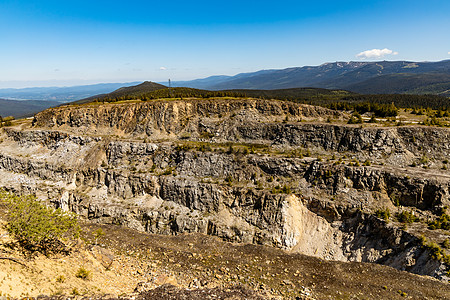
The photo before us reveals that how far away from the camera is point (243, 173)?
3622 cm

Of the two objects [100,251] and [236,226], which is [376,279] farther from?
[100,251]

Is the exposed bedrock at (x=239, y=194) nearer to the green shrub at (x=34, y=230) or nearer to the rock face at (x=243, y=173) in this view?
the rock face at (x=243, y=173)

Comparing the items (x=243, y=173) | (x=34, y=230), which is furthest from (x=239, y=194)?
(x=34, y=230)

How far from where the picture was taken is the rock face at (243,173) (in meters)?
27.9

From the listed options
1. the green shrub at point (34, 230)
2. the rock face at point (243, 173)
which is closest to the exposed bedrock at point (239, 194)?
the rock face at point (243, 173)

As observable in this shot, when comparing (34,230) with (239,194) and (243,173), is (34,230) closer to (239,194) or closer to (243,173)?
(239,194)

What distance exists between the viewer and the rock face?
27.9 metres

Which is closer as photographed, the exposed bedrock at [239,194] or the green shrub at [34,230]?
the green shrub at [34,230]

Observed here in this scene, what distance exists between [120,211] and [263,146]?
90.1 ft

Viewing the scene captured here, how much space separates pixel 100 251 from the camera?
22312 mm

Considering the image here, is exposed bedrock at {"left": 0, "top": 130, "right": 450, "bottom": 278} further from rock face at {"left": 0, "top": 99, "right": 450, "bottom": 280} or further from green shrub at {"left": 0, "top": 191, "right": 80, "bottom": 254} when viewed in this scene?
green shrub at {"left": 0, "top": 191, "right": 80, "bottom": 254}

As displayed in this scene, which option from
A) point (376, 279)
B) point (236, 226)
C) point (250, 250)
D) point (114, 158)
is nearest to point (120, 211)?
point (114, 158)

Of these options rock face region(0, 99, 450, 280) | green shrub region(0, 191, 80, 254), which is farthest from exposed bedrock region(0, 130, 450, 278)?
green shrub region(0, 191, 80, 254)

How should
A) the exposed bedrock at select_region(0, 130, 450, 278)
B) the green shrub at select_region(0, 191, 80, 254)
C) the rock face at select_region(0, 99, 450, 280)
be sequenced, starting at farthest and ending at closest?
the rock face at select_region(0, 99, 450, 280), the exposed bedrock at select_region(0, 130, 450, 278), the green shrub at select_region(0, 191, 80, 254)
